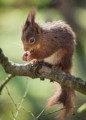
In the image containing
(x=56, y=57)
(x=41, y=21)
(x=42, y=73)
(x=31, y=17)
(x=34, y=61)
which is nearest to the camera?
(x=42, y=73)

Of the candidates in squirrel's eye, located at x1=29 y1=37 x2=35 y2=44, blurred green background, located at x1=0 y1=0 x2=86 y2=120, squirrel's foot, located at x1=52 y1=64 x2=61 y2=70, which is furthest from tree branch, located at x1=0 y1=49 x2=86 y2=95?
blurred green background, located at x1=0 y1=0 x2=86 y2=120

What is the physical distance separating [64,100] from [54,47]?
46cm

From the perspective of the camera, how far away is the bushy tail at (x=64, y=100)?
425 centimetres

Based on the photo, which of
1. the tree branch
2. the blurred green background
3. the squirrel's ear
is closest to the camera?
the tree branch

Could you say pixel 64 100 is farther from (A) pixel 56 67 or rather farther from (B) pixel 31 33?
(B) pixel 31 33

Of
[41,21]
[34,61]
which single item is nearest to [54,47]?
[34,61]

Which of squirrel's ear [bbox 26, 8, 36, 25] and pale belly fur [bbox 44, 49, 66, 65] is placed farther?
pale belly fur [bbox 44, 49, 66, 65]

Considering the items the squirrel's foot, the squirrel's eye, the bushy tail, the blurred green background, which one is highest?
the squirrel's eye

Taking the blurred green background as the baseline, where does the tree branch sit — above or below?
above

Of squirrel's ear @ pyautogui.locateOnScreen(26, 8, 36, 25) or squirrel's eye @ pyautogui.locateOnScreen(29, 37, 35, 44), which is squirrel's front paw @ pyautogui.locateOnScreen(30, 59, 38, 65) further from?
squirrel's ear @ pyautogui.locateOnScreen(26, 8, 36, 25)

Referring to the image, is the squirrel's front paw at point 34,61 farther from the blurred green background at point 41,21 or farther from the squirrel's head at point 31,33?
the blurred green background at point 41,21

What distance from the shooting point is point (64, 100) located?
4.37m

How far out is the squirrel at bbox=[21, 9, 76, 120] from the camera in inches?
171

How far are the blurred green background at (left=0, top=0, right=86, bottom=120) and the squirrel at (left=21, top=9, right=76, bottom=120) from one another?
9.91ft
